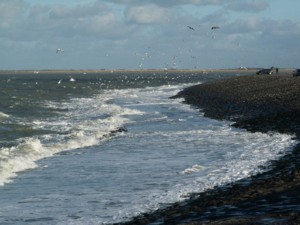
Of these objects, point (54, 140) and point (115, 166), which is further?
point (54, 140)

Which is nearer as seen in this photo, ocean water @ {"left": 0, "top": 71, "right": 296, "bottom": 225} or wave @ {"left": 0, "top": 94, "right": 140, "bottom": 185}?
ocean water @ {"left": 0, "top": 71, "right": 296, "bottom": 225}

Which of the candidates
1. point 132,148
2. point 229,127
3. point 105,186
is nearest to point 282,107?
point 229,127

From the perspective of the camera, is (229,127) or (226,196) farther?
(229,127)

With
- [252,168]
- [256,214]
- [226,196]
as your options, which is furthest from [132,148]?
[256,214]

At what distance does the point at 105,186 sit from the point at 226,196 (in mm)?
3548

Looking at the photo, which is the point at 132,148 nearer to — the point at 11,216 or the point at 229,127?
the point at 229,127

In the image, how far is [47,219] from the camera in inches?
414

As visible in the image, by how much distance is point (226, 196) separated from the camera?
1128 cm

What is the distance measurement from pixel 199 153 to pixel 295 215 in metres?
9.89

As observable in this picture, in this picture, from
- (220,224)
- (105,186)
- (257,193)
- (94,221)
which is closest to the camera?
(220,224)

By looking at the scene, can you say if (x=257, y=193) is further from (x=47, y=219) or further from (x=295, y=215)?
(x=47, y=219)

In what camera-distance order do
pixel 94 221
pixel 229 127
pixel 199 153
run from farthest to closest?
1. pixel 229 127
2. pixel 199 153
3. pixel 94 221

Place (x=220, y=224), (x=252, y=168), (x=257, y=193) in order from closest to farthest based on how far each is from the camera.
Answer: (x=220, y=224), (x=257, y=193), (x=252, y=168)

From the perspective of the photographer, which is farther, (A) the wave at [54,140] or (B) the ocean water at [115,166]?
(A) the wave at [54,140]
